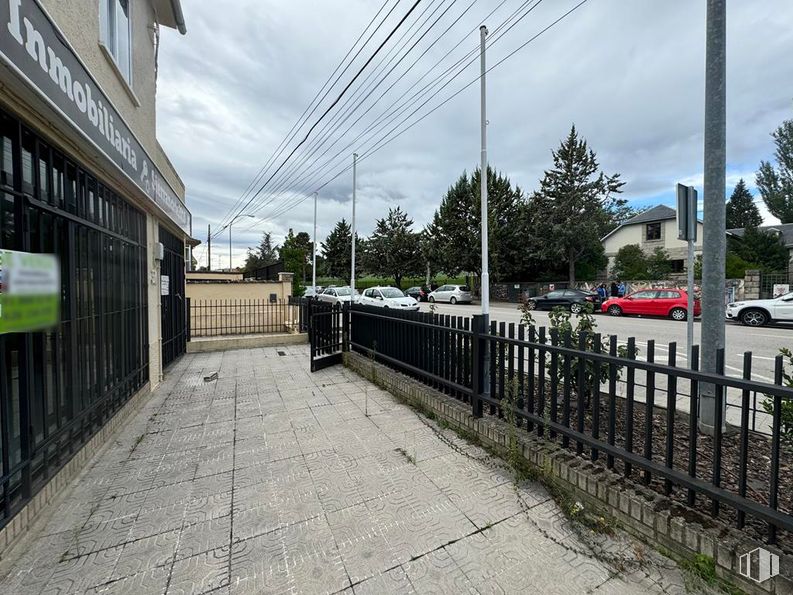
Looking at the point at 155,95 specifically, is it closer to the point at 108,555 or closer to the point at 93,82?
the point at 93,82

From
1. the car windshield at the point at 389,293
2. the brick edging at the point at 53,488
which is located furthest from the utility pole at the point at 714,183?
the car windshield at the point at 389,293

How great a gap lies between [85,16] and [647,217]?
38239mm

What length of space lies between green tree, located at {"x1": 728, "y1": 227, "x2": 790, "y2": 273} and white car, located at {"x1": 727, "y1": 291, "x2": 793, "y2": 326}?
1360cm

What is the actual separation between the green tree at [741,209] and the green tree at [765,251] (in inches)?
752

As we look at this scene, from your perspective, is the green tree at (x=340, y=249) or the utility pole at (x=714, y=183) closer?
the utility pole at (x=714, y=183)

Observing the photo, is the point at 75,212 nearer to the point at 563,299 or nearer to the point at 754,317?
the point at 754,317

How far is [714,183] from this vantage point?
9.66ft

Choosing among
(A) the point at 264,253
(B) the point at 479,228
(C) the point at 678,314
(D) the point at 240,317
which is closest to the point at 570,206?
(B) the point at 479,228

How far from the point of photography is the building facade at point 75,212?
217 centimetres

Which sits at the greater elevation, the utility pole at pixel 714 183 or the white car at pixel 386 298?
the utility pole at pixel 714 183

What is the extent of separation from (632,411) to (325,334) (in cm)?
529

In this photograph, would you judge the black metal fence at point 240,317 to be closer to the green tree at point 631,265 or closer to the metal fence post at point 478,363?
the metal fence post at point 478,363

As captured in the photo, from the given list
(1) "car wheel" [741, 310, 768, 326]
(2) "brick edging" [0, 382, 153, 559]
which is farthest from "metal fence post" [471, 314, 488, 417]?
(1) "car wheel" [741, 310, 768, 326]

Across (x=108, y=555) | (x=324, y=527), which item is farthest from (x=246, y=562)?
(x=108, y=555)
